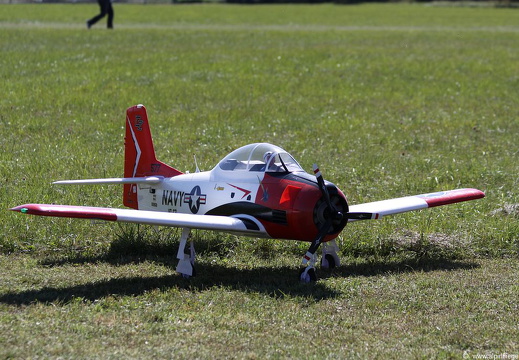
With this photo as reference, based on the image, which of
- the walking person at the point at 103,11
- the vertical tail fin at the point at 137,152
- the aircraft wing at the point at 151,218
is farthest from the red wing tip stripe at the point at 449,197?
the walking person at the point at 103,11

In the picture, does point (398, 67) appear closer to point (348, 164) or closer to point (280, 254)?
point (348, 164)

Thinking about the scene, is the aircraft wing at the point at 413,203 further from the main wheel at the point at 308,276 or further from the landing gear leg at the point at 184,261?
the landing gear leg at the point at 184,261

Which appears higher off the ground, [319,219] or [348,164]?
[319,219]

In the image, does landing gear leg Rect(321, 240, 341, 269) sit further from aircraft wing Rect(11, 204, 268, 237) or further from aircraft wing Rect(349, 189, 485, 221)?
aircraft wing Rect(11, 204, 268, 237)

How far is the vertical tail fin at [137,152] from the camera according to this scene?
1266 centimetres

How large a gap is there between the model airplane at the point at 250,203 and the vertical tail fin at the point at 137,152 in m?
0.02

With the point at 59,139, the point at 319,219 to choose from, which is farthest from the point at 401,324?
the point at 59,139

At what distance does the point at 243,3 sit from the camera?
93.7 m

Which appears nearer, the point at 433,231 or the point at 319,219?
the point at 319,219

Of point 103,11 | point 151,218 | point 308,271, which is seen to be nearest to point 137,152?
point 151,218

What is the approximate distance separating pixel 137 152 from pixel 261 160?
276 centimetres

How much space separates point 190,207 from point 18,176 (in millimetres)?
5176

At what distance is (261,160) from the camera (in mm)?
11109

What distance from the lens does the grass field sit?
27.6ft
